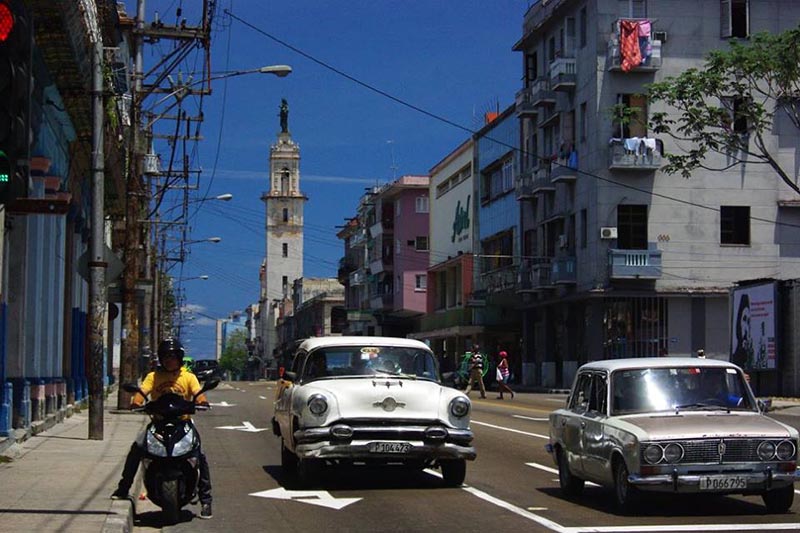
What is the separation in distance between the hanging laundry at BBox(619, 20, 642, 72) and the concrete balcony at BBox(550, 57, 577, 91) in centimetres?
409

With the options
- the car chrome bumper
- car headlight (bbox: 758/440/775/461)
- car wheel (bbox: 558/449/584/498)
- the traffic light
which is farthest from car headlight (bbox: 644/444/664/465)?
the traffic light

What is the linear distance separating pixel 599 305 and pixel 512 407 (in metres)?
19.2

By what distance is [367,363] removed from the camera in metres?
15.7

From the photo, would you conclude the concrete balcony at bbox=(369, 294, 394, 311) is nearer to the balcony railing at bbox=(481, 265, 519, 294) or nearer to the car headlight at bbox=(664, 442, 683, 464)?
the balcony railing at bbox=(481, 265, 519, 294)

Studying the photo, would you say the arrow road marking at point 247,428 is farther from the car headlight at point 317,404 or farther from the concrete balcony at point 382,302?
the concrete balcony at point 382,302

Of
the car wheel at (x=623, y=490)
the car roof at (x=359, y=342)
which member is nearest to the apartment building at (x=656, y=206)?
the car roof at (x=359, y=342)

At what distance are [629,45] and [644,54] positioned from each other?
78cm

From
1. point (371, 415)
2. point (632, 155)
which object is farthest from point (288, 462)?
point (632, 155)

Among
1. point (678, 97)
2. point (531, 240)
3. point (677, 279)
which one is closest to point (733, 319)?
point (677, 279)

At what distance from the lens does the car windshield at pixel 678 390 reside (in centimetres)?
1266

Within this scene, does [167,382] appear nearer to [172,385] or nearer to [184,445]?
[172,385]

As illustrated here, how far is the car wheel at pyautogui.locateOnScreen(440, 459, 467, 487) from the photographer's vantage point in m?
15.0

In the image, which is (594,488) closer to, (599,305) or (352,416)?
(352,416)

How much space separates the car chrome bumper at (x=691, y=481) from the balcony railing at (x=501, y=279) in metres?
52.4
